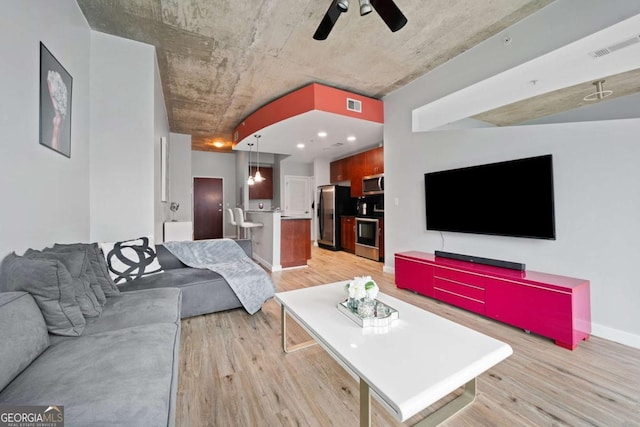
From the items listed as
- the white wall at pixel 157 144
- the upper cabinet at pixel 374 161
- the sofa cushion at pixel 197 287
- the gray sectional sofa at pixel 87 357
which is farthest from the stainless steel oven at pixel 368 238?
the gray sectional sofa at pixel 87 357

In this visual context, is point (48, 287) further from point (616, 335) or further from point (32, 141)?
point (616, 335)

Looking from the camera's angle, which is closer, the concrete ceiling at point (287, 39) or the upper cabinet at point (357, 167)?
the concrete ceiling at point (287, 39)

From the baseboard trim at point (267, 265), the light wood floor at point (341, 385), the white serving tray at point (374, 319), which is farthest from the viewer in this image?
the baseboard trim at point (267, 265)

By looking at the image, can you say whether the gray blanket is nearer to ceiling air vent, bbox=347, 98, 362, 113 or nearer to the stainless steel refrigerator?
ceiling air vent, bbox=347, 98, 362, 113

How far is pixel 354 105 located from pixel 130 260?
339cm

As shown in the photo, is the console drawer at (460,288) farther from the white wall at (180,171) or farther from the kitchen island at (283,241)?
the white wall at (180,171)

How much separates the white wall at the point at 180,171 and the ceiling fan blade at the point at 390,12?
217 inches

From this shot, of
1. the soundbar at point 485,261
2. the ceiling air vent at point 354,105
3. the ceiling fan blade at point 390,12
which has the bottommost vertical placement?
the soundbar at point 485,261

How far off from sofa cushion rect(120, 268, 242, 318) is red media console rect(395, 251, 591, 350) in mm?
2209

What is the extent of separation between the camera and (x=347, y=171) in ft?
20.6

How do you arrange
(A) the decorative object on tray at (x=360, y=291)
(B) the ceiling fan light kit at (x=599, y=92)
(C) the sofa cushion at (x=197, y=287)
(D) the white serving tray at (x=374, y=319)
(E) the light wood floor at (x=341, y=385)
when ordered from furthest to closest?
(C) the sofa cushion at (x=197, y=287), (B) the ceiling fan light kit at (x=599, y=92), (A) the decorative object on tray at (x=360, y=291), (D) the white serving tray at (x=374, y=319), (E) the light wood floor at (x=341, y=385)

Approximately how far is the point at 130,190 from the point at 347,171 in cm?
446

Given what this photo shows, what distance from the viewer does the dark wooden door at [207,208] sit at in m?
7.85

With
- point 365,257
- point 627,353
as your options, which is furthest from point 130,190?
point 627,353
